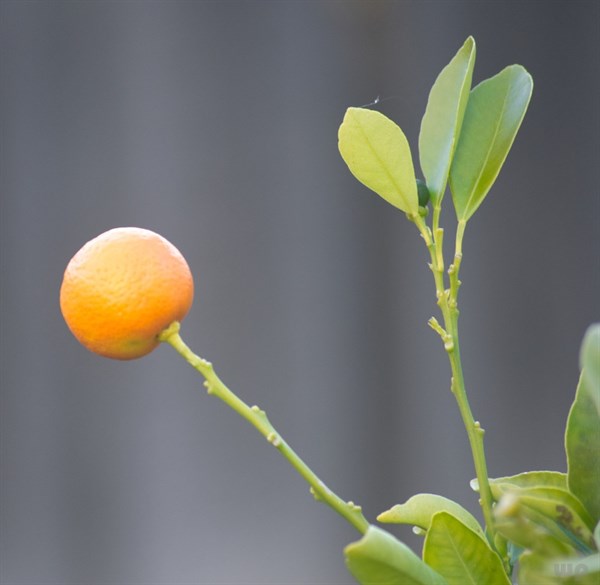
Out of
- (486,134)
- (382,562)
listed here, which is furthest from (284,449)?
(486,134)

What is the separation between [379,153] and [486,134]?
6 cm

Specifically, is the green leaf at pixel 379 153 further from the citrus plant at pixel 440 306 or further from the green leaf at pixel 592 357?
the green leaf at pixel 592 357

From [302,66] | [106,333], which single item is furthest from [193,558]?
[106,333]

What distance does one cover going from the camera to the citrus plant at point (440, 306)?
335mm

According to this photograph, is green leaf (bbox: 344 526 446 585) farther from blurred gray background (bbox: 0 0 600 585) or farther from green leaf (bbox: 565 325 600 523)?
blurred gray background (bbox: 0 0 600 585)

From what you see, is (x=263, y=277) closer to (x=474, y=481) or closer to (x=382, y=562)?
(x=474, y=481)

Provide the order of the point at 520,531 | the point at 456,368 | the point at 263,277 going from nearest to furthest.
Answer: the point at 520,531
the point at 456,368
the point at 263,277

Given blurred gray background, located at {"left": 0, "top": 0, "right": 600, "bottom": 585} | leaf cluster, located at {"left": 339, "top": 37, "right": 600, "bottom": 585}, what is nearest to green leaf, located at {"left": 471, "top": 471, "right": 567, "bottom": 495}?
leaf cluster, located at {"left": 339, "top": 37, "right": 600, "bottom": 585}

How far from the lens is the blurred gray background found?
2141 mm

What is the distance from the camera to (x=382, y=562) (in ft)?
0.90

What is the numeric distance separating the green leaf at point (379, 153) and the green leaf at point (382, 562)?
16 centimetres

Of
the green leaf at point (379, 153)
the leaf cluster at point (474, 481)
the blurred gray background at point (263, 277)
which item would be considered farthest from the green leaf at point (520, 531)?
the blurred gray background at point (263, 277)

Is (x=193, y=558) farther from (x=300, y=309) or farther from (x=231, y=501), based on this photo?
(x=300, y=309)

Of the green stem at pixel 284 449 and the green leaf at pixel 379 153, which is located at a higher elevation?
the green leaf at pixel 379 153
